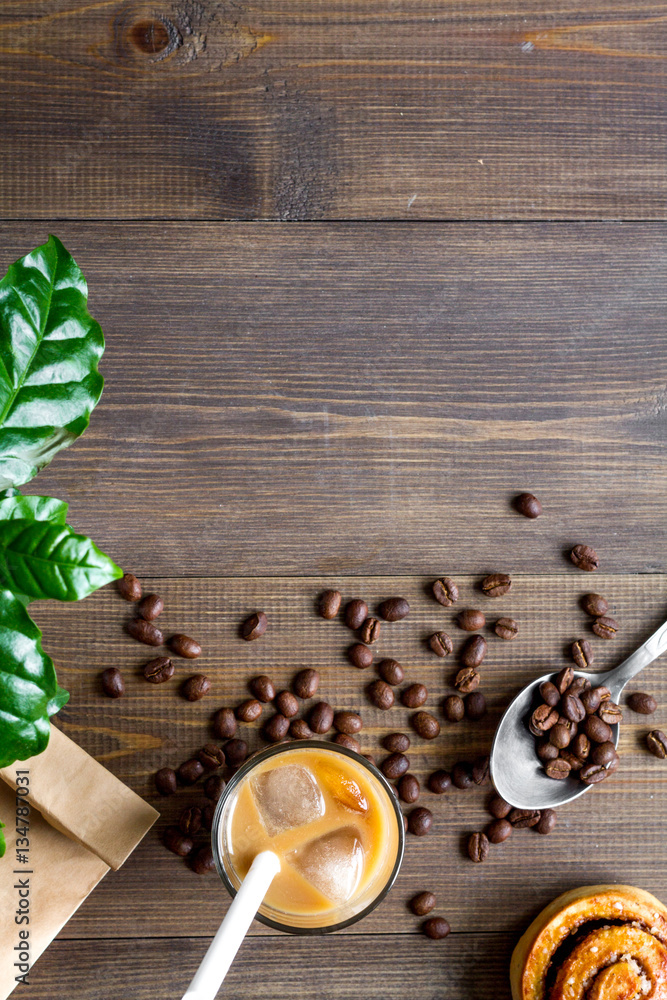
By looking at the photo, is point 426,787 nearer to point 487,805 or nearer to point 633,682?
point 487,805

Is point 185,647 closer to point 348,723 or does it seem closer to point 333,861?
point 348,723

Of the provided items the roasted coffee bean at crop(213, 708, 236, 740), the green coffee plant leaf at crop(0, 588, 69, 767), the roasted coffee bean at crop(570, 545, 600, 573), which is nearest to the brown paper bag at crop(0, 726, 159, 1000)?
the roasted coffee bean at crop(213, 708, 236, 740)

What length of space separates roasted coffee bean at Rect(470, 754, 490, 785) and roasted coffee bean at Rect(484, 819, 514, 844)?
7 centimetres

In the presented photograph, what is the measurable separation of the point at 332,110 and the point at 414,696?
1010mm

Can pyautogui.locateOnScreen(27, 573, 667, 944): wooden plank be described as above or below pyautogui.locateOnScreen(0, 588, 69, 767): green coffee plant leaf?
below

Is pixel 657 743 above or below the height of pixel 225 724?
below

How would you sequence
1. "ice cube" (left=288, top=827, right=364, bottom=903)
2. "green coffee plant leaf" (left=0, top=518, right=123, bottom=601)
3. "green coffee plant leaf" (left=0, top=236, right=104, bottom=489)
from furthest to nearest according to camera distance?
"ice cube" (left=288, top=827, right=364, bottom=903)
"green coffee plant leaf" (left=0, top=236, right=104, bottom=489)
"green coffee plant leaf" (left=0, top=518, right=123, bottom=601)

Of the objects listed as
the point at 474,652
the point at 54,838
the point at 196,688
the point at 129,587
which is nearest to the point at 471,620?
the point at 474,652

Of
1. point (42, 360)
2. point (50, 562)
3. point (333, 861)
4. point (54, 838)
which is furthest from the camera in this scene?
point (54, 838)

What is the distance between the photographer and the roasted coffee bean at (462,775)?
1302 millimetres

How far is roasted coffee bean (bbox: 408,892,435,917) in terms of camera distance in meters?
1.29

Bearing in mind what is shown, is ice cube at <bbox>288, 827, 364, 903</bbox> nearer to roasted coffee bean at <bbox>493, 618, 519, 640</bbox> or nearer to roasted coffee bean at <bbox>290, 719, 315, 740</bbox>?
roasted coffee bean at <bbox>290, 719, 315, 740</bbox>

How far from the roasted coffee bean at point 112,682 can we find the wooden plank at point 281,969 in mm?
413

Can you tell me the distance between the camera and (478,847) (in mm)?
1296
